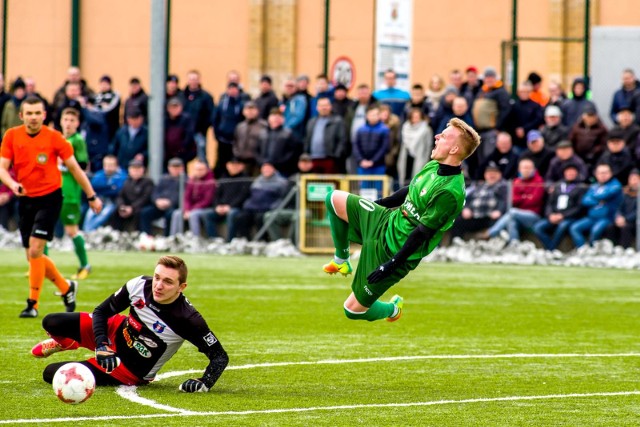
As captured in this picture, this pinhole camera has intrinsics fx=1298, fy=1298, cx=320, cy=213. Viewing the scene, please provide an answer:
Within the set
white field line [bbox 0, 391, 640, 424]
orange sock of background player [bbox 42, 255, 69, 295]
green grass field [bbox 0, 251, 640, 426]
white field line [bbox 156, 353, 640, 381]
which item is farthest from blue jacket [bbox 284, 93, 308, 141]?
white field line [bbox 0, 391, 640, 424]

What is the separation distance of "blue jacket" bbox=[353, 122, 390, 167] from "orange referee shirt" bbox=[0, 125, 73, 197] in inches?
364

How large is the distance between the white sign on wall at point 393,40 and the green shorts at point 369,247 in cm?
1346

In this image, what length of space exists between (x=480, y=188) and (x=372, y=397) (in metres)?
12.4

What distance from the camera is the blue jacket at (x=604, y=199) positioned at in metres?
19.4

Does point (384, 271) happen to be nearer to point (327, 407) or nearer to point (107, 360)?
point (327, 407)

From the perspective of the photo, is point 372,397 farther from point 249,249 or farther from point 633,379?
point 249,249

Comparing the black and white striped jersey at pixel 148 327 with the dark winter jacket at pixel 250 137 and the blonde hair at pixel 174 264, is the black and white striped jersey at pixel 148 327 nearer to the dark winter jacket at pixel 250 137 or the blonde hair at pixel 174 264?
the blonde hair at pixel 174 264

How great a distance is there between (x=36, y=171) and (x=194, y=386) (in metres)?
4.38

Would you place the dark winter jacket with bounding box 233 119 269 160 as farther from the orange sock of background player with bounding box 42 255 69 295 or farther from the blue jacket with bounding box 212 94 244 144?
the orange sock of background player with bounding box 42 255 69 295

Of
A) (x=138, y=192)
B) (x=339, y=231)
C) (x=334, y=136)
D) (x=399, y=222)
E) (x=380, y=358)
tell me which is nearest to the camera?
(x=399, y=222)

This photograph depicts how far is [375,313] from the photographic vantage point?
9.49 m

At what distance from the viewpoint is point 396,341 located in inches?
445

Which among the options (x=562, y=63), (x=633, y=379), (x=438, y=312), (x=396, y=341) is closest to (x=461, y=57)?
(x=562, y=63)

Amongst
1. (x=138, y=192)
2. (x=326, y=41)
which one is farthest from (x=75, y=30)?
(x=138, y=192)
